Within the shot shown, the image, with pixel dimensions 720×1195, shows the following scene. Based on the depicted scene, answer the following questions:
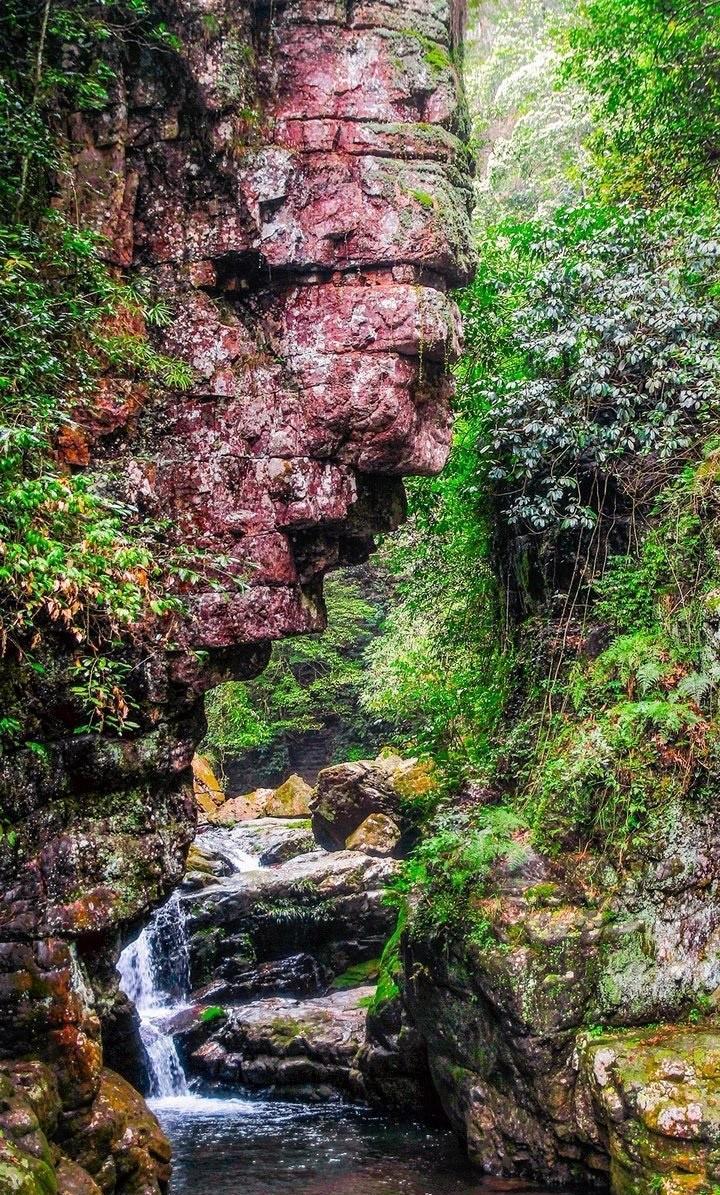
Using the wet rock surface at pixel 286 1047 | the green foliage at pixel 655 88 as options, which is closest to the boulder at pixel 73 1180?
the wet rock surface at pixel 286 1047

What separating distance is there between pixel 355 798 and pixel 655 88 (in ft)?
41.7

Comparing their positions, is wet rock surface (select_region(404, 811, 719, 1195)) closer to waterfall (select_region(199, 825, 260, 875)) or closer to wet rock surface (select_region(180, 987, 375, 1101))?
wet rock surface (select_region(180, 987, 375, 1101))

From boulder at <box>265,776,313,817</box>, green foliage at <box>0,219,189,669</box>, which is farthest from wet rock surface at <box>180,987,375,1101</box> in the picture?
boulder at <box>265,776,313,817</box>

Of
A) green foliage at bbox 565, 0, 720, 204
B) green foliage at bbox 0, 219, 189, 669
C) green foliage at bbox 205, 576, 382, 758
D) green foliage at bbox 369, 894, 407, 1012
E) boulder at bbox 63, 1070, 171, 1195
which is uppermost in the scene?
green foliage at bbox 565, 0, 720, 204

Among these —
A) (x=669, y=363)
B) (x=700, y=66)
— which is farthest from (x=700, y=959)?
A: (x=700, y=66)

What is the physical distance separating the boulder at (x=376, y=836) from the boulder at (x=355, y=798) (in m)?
0.20

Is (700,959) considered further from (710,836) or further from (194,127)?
(194,127)

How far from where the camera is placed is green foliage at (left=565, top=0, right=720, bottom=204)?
1109cm

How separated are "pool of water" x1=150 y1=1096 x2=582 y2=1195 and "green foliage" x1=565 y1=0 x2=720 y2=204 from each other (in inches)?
441

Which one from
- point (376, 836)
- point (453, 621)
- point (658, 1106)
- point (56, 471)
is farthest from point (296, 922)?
point (56, 471)

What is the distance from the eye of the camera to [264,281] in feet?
31.1

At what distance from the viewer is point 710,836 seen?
8055 millimetres

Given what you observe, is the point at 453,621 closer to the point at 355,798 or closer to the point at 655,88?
the point at 355,798

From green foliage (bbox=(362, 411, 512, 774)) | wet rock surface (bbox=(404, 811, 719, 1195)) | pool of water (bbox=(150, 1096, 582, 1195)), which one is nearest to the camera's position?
wet rock surface (bbox=(404, 811, 719, 1195))
